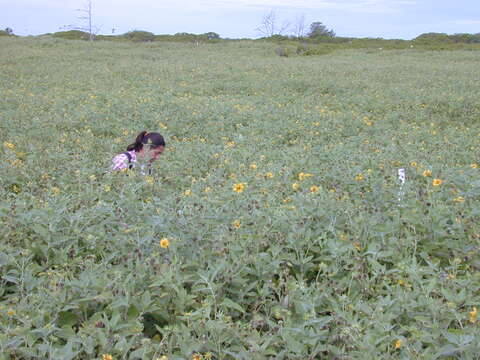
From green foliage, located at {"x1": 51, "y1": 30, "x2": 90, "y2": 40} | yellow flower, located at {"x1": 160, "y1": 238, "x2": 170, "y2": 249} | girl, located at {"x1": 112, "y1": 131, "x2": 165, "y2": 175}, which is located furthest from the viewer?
green foliage, located at {"x1": 51, "y1": 30, "x2": 90, "y2": 40}

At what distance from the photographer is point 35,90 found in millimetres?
10539

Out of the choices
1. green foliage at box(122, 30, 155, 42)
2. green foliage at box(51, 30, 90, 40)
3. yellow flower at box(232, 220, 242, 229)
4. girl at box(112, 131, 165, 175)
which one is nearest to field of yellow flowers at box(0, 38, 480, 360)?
Result: yellow flower at box(232, 220, 242, 229)

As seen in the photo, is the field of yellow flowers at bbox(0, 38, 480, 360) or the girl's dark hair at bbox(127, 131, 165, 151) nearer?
the field of yellow flowers at bbox(0, 38, 480, 360)

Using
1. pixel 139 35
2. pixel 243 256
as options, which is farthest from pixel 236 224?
pixel 139 35

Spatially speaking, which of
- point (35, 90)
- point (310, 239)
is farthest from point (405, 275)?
point (35, 90)

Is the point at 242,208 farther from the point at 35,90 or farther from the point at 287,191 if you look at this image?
the point at 35,90

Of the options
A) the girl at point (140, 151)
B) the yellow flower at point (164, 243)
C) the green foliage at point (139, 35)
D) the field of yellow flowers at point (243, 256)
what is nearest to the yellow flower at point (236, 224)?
the field of yellow flowers at point (243, 256)

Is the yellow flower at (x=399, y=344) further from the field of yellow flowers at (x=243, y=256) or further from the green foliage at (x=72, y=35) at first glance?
→ the green foliage at (x=72, y=35)

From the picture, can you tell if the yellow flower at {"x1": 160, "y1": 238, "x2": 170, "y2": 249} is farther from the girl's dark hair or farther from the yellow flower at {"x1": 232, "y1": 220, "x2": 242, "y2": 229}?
the girl's dark hair

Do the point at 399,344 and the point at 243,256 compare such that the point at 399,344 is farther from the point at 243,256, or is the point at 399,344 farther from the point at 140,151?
the point at 140,151

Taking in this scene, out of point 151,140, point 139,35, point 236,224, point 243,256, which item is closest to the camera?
point 243,256

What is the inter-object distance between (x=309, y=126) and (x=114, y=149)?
110 inches

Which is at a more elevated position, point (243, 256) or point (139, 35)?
point (139, 35)

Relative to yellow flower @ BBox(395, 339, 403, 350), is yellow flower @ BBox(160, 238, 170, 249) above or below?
above
